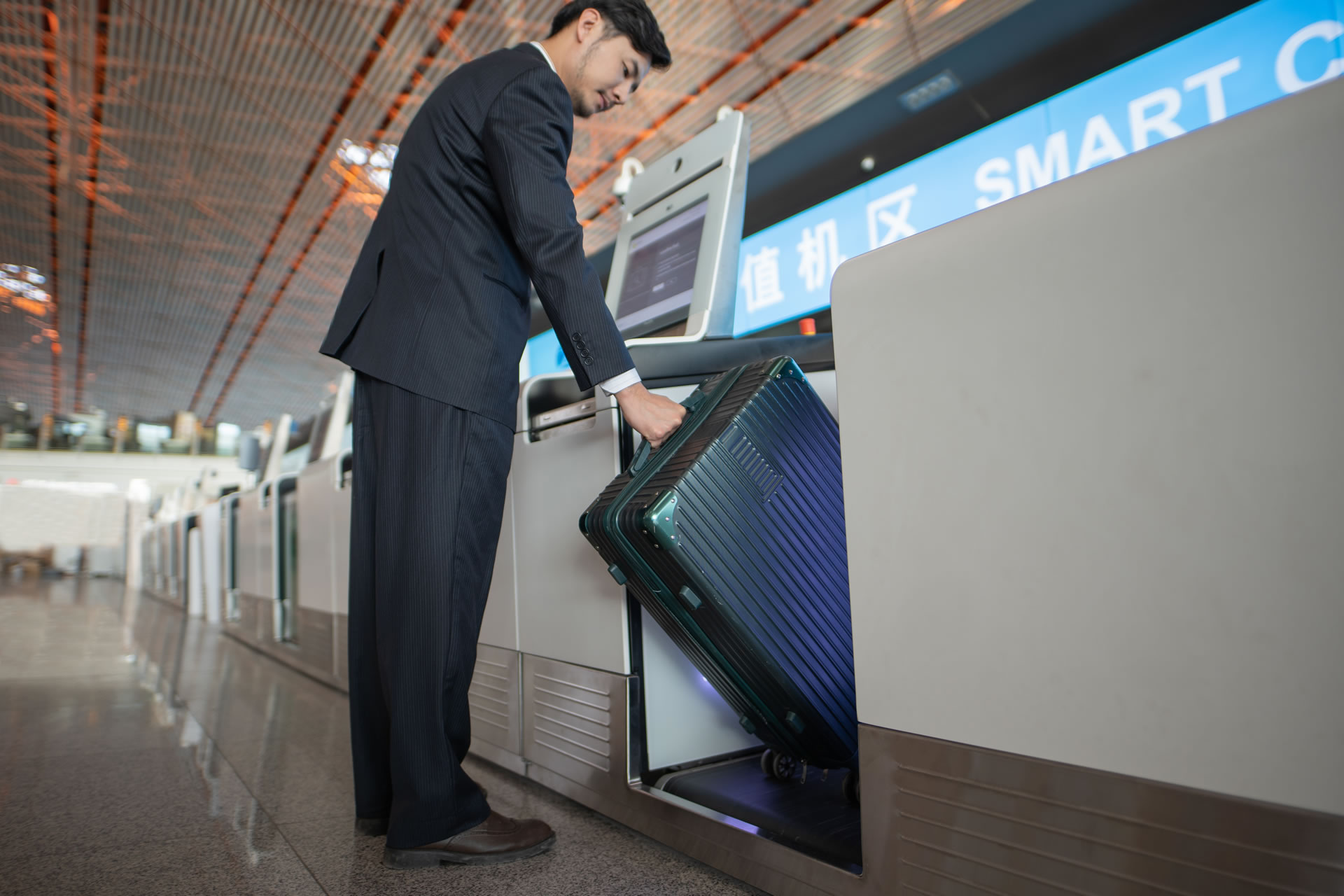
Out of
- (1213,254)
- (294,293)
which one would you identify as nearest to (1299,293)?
(1213,254)

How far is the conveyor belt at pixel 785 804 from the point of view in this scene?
1046 mm

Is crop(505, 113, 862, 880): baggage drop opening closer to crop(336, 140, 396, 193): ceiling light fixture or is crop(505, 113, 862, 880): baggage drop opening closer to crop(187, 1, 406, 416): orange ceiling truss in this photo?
crop(187, 1, 406, 416): orange ceiling truss

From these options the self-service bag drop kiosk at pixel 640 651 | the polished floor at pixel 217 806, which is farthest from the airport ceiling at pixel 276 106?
the polished floor at pixel 217 806

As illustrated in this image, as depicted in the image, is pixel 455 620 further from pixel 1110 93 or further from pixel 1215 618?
pixel 1110 93

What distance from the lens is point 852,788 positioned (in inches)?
48.2

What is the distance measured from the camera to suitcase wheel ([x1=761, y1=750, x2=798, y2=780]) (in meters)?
1.37

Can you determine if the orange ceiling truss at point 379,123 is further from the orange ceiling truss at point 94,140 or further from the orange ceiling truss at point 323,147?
the orange ceiling truss at point 94,140

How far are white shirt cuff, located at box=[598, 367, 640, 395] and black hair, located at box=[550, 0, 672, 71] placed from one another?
0.56m

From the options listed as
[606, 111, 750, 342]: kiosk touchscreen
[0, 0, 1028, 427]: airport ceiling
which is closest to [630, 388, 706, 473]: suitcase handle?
[606, 111, 750, 342]: kiosk touchscreen

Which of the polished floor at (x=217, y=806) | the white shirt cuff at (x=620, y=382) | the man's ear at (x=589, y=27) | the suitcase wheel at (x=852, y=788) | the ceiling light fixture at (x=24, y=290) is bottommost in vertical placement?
the polished floor at (x=217, y=806)

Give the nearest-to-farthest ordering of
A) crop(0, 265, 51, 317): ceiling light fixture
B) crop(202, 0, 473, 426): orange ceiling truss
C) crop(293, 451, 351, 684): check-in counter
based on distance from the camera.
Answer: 1. crop(293, 451, 351, 684): check-in counter
2. crop(202, 0, 473, 426): orange ceiling truss
3. crop(0, 265, 51, 317): ceiling light fixture

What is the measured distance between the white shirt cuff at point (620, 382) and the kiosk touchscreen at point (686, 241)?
0.39m

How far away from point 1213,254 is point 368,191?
8.32 metres

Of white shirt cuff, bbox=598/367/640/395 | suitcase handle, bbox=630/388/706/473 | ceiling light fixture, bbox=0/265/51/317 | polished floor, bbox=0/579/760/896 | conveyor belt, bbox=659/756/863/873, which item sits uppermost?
ceiling light fixture, bbox=0/265/51/317
